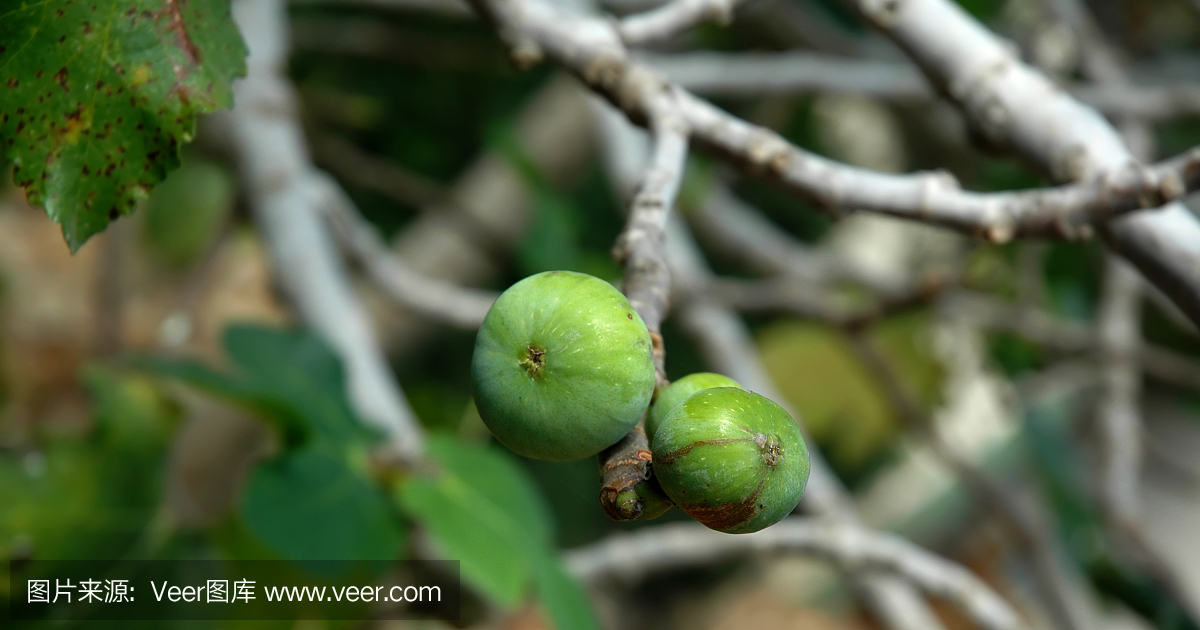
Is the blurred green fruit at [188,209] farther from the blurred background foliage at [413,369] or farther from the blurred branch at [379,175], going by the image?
the blurred branch at [379,175]

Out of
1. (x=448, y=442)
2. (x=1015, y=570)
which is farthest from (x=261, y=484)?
(x=1015, y=570)

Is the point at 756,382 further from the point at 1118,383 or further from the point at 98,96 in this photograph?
the point at 98,96

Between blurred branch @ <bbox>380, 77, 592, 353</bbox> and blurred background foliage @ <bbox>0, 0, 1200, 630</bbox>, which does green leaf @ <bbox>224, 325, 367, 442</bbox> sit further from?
blurred branch @ <bbox>380, 77, 592, 353</bbox>

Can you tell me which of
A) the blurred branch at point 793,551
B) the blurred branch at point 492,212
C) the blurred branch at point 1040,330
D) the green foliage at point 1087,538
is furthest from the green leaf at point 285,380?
the green foliage at point 1087,538

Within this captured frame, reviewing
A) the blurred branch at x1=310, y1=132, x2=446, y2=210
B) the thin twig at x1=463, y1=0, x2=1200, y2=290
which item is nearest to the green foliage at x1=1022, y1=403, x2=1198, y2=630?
the thin twig at x1=463, y1=0, x2=1200, y2=290

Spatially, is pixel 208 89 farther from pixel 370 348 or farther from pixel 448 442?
pixel 370 348

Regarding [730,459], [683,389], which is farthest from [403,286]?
[730,459]
